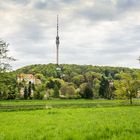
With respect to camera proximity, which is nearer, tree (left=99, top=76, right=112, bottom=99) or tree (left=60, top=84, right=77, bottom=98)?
tree (left=99, top=76, right=112, bottom=99)

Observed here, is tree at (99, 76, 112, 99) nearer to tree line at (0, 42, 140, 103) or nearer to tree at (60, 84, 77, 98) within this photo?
tree line at (0, 42, 140, 103)

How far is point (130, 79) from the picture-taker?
9906 cm

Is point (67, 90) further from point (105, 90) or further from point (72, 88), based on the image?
point (105, 90)

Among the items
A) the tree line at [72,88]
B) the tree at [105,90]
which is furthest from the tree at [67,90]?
the tree at [105,90]

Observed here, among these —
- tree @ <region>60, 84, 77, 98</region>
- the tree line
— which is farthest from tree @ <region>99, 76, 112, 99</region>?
tree @ <region>60, 84, 77, 98</region>

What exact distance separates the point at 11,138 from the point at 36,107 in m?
49.8

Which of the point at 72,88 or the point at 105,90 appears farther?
the point at 72,88

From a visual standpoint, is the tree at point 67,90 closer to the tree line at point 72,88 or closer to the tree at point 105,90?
the tree line at point 72,88

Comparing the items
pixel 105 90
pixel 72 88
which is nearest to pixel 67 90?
pixel 72 88

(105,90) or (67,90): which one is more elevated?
(105,90)

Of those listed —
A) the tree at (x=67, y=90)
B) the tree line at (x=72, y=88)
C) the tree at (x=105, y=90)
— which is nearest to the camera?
the tree line at (x=72, y=88)

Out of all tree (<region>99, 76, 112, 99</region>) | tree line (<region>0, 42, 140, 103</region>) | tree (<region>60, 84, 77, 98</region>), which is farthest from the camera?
tree (<region>60, 84, 77, 98</region>)

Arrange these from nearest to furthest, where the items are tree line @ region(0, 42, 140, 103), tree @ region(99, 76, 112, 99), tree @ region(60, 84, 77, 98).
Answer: tree line @ region(0, 42, 140, 103)
tree @ region(99, 76, 112, 99)
tree @ region(60, 84, 77, 98)

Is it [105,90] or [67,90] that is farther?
[67,90]
